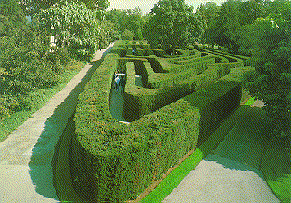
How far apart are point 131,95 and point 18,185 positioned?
663 centimetres

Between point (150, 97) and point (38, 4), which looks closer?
point (150, 97)

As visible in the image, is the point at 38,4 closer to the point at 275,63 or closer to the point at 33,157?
the point at 33,157

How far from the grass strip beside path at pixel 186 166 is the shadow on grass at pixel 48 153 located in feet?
9.93

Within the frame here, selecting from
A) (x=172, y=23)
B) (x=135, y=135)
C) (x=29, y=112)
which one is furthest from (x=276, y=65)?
(x=172, y=23)

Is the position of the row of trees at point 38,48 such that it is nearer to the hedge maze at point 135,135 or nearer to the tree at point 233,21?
the hedge maze at point 135,135

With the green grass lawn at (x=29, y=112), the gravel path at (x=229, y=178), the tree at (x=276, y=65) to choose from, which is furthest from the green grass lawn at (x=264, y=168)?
the green grass lawn at (x=29, y=112)

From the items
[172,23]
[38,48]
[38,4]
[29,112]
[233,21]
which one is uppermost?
[233,21]

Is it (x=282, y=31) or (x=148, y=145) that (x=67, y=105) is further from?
(x=282, y=31)

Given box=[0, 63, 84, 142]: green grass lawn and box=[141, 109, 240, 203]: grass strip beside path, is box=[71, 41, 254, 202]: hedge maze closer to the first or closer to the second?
box=[141, 109, 240, 203]: grass strip beside path

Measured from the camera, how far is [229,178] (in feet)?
26.8

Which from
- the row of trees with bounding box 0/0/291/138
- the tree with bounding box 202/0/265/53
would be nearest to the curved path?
the row of trees with bounding box 0/0/291/138

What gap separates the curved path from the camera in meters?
6.88

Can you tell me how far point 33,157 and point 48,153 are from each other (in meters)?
0.57

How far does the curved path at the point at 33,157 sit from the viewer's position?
22.6ft
